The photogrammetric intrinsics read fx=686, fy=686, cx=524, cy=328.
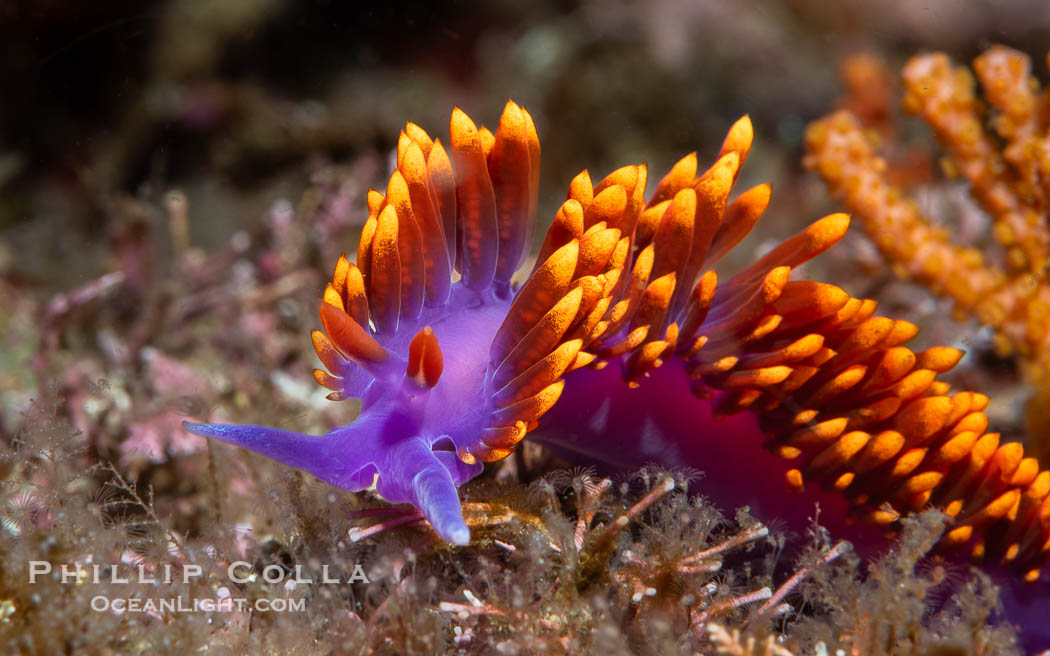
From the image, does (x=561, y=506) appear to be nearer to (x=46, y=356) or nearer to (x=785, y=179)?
(x=46, y=356)

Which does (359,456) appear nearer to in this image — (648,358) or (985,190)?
(648,358)

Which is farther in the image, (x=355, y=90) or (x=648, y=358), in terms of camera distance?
(x=355, y=90)

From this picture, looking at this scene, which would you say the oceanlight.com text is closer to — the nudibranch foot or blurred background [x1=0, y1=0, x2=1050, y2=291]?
the nudibranch foot

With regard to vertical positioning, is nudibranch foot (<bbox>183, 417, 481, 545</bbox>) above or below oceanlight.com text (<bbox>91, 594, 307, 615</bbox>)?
above

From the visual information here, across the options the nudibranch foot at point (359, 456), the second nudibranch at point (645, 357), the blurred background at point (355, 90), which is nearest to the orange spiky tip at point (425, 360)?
the second nudibranch at point (645, 357)

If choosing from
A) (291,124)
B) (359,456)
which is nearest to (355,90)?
(291,124)

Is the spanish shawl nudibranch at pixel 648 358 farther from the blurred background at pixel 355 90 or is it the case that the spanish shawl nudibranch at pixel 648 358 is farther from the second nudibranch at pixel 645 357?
the blurred background at pixel 355 90

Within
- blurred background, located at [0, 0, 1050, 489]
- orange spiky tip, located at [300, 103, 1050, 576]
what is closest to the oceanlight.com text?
orange spiky tip, located at [300, 103, 1050, 576]
